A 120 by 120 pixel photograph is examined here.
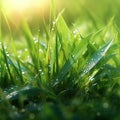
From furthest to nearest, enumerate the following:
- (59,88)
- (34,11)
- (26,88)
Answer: (34,11) < (59,88) < (26,88)

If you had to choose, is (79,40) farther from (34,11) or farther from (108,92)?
(34,11)

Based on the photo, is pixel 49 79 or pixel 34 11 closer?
pixel 49 79

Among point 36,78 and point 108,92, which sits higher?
point 36,78

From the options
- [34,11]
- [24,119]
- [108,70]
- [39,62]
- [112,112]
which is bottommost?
[112,112]

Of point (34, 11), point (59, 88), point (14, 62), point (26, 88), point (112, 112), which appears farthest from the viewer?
point (34, 11)

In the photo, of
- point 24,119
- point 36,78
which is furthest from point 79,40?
point 24,119

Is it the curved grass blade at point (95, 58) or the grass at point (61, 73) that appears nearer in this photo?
the grass at point (61, 73)

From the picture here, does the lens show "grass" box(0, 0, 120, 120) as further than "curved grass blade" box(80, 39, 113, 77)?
No

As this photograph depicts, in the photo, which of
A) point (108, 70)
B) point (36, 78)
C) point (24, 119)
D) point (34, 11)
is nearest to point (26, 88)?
point (36, 78)
